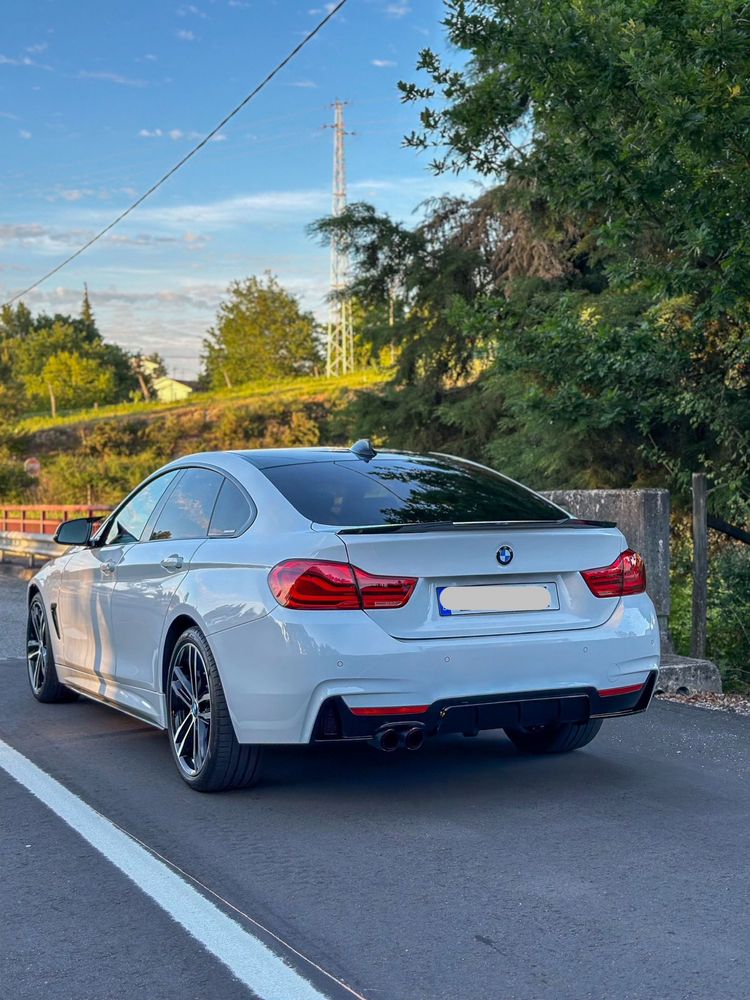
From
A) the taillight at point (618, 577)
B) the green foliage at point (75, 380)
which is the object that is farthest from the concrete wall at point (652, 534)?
the green foliage at point (75, 380)

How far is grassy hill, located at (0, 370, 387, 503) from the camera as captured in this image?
4841cm

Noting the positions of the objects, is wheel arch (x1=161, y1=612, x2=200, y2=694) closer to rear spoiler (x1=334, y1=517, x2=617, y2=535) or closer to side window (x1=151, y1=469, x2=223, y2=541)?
side window (x1=151, y1=469, x2=223, y2=541)

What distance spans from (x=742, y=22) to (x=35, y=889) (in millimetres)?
6517

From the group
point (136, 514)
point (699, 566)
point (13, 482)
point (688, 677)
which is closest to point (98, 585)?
point (136, 514)

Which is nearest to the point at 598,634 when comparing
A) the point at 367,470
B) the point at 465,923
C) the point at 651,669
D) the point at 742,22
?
the point at 651,669

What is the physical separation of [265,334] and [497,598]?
3503 inches

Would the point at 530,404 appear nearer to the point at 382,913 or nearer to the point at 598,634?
the point at 598,634

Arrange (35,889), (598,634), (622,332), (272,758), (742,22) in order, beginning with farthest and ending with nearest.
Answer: (622,332) < (742,22) < (272,758) < (598,634) < (35,889)

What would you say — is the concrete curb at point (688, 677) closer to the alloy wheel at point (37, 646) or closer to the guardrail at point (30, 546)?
the alloy wheel at point (37, 646)

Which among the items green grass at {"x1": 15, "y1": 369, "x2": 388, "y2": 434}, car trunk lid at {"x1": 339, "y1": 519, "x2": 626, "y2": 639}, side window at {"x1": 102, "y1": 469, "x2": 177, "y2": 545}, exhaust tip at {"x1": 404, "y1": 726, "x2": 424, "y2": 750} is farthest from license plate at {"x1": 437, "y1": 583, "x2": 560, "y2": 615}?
green grass at {"x1": 15, "y1": 369, "x2": 388, "y2": 434}

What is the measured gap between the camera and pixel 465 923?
12.6ft

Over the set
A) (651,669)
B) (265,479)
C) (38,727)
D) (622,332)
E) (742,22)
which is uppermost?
(742,22)

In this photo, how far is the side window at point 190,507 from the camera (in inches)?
241

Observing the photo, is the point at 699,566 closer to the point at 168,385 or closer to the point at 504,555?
the point at 504,555
